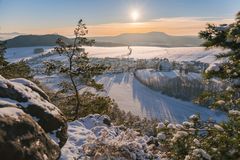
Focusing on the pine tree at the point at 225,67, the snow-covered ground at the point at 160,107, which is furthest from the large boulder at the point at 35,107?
the snow-covered ground at the point at 160,107

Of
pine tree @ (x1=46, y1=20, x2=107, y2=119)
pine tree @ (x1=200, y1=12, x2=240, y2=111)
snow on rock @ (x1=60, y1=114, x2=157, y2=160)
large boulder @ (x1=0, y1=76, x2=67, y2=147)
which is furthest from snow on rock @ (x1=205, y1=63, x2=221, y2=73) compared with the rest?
pine tree @ (x1=46, y1=20, x2=107, y2=119)

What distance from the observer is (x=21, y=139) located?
1129 cm

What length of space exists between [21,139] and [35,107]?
295 cm

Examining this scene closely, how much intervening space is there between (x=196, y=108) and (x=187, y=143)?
17774 cm

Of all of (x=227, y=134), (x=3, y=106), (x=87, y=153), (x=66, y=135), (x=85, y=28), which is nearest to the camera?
(x=227, y=134)

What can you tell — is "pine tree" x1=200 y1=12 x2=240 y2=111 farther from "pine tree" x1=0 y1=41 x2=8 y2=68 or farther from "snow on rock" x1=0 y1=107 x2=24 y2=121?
"pine tree" x1=0 y1=41 x2=8 y2=68

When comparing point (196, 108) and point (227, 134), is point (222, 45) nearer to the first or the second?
point (227, 134)

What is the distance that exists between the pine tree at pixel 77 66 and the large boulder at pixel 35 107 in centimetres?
1557

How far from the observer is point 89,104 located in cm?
3356

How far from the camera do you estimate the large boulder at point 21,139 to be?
1064 cm

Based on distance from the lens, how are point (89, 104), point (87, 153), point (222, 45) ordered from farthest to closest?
1. point (89, 104)
2. point (87, 153)
3. point (222, 45)

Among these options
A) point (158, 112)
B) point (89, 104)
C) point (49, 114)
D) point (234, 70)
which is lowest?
point (158, 112)

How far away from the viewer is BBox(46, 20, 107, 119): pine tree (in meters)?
31.1

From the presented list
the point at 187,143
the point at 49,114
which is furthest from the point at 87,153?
the point at 187,143
